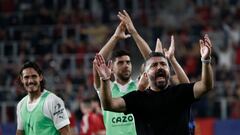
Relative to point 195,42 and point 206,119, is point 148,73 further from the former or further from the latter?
point 195,42

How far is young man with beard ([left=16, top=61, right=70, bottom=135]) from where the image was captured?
8250mm

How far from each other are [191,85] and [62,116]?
1.57 metres

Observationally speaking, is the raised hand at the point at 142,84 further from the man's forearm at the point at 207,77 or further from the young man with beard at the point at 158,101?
the man's forearm at the point at 207,77

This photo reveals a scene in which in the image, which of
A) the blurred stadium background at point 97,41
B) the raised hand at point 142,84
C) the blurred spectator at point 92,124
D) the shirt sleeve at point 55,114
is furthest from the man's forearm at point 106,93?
the blurred stadium background at point 97,41

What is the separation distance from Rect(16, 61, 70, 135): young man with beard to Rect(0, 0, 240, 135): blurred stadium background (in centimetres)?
970

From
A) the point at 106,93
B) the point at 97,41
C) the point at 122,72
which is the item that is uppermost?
the point at 97,41

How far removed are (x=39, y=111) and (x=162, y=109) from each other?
156 cm

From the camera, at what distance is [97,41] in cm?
2245

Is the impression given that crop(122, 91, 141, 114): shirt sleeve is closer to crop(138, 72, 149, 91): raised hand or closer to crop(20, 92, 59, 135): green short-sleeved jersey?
crop(20, 92, 59, 135): green short-sleeved jersey

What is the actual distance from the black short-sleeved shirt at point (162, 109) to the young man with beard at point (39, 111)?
3.94 feet

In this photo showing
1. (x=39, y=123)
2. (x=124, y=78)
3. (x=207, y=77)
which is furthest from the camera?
(x=124, y=78)

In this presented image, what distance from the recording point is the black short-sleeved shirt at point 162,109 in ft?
23.6

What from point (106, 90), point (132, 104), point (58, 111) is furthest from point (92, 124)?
point (106, 90)

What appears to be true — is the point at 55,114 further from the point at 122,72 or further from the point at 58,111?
the point at 122,72
